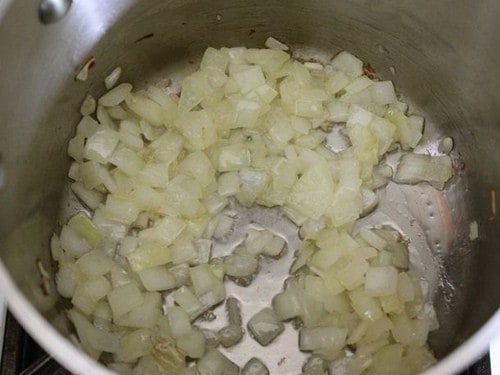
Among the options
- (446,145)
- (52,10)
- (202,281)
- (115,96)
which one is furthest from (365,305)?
(52,10)

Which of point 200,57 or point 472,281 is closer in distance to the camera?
point 472,281

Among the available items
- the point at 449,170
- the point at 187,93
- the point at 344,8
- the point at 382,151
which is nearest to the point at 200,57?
the point at 187,93

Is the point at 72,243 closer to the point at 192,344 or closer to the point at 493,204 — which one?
the point at 192,344

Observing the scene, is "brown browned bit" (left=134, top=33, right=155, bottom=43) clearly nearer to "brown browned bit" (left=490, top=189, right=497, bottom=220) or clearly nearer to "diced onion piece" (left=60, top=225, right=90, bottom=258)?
"diced onion piece" (left=60, top=225, right=90, bottom=258)

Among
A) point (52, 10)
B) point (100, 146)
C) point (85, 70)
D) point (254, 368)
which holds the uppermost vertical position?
point (52, 10)

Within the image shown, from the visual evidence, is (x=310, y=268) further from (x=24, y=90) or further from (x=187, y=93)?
(x=24, y=90)

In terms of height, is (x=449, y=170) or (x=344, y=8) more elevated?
(x=344, y=8)

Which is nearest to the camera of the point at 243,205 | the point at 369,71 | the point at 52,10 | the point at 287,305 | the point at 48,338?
the point at 48,338
